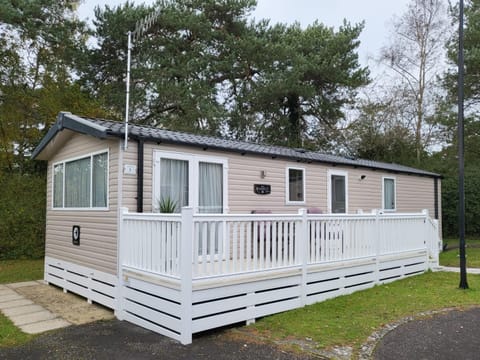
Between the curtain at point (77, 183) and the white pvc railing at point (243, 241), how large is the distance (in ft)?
4.99

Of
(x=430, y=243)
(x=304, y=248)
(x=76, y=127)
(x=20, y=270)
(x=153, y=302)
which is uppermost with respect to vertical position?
(x=76, y=127)

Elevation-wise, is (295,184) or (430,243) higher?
(295,184)

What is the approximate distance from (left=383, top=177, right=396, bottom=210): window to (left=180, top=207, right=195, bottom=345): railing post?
7.75 m

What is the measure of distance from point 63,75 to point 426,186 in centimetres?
1271

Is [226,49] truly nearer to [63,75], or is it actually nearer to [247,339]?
[63,75]

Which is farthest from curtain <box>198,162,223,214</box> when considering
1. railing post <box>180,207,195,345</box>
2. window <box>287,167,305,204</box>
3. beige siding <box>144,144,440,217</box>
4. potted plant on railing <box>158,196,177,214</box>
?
railing post <box>180,207,195,345</box>

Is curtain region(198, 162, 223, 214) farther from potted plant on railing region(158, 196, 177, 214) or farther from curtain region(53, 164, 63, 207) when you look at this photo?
curtain region(53, 164, 63, 207)

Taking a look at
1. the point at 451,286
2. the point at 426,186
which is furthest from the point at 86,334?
the point at 426,186

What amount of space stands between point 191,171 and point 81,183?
193cm

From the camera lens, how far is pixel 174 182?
5.85m

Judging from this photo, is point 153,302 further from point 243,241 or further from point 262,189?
point 262,189

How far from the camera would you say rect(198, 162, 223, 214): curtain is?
6.19m

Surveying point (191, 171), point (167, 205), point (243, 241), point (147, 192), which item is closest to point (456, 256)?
point (191, 171)

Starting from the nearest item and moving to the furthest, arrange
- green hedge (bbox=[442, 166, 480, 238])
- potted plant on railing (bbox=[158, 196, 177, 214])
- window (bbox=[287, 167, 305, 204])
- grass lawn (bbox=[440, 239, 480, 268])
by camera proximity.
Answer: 1. potted plant on railing (bbox=[158, 196, 177, 214])
2. window (bbox=[287, 167, 305, 204])
3. grass lawn (bbox=[440, 239, 480, 268])
4. green hedge (bbox=[442, 166, 480, 238])
